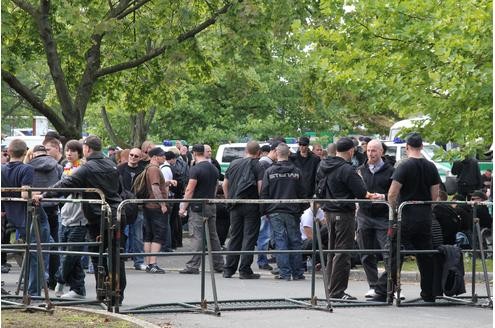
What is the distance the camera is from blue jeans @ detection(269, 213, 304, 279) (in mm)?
15523

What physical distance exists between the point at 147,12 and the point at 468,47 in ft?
42.9

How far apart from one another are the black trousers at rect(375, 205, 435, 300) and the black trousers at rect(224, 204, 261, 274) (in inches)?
130

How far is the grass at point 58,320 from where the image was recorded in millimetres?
10047

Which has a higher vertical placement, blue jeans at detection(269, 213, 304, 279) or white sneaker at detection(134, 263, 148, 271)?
blue jeans at detection(269, 213, 304, 279)

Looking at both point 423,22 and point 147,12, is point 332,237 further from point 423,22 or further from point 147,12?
point 147,12

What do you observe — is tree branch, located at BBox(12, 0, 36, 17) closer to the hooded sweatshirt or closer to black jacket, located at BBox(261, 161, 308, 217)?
black jacket, located at BBox(261, 161, 308, 217)

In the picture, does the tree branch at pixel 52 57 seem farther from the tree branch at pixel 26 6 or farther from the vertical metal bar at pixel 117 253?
the vertical metal bar at pixel 117 253

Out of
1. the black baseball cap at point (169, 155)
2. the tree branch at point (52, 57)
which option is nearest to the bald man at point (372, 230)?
the black baseball cap at point (169, 155)

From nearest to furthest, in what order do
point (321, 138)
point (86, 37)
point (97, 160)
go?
point (97, 160)
point (86, 37)
point (321, 138)

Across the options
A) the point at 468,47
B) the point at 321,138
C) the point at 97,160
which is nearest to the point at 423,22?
the point at 468,47

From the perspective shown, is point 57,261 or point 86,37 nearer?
point 57,261

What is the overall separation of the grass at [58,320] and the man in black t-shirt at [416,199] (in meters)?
3.48

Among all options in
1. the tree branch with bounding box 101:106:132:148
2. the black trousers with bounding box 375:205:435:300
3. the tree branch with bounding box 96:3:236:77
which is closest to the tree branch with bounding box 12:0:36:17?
the tree branch with bounding box 96:3:236:77

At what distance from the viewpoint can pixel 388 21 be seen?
18000 mm
